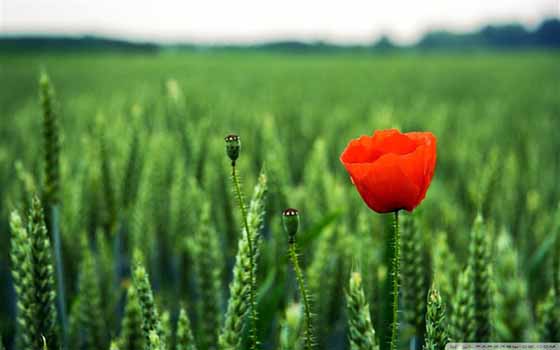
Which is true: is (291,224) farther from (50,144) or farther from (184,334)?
(50,144)

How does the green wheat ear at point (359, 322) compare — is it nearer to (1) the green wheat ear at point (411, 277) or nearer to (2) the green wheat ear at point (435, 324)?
(2) the green wheat ear at point (435, 324)

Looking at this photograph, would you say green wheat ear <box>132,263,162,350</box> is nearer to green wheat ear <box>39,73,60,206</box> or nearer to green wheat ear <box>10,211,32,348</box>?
green wheat ear <box>10,211,32,348</box>

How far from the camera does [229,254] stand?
3.95 ft

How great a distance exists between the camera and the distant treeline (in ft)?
80.3

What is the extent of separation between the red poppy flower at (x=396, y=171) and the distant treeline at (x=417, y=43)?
24455 millimetres

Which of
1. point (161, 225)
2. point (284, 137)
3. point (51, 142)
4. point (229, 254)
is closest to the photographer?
point (51, 142)

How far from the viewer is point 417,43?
36.8 m

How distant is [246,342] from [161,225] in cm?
79

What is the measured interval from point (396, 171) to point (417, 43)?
38.8 metres

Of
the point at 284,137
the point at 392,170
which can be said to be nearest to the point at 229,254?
the point at 392,170

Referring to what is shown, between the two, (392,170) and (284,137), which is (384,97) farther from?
(392,170)

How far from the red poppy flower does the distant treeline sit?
80.2ft

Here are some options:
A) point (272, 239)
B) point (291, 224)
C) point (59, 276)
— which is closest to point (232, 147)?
point (291, 224)

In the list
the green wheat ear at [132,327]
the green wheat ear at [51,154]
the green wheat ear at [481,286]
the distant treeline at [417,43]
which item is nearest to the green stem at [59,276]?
the green wheat ear at [51,154]
